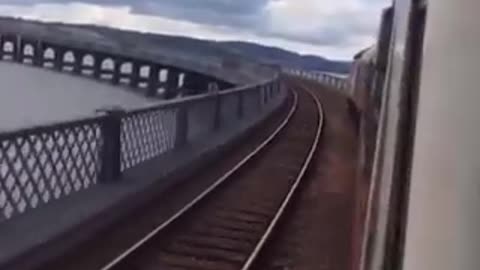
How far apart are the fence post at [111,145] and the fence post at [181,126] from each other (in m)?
4.24

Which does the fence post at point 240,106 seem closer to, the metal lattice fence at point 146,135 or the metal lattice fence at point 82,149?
the metal lattice fence at point 82,149

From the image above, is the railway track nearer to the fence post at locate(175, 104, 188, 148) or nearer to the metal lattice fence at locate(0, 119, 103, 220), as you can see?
the fence post at locate(175, 104, 188, 148)

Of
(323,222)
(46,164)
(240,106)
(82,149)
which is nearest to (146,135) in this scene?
(323,222)

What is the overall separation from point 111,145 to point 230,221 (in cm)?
178

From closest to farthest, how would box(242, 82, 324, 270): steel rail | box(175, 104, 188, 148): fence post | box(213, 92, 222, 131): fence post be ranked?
1. box(242, 82, 324, 270): steel rail
2. box(175, 104, 188, 148): fence post
3. box(213, 92, 222, 131): fence post

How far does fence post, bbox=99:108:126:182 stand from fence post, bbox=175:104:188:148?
13.9 feet

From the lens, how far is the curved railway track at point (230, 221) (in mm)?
11328

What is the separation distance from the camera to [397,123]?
73.7 inches

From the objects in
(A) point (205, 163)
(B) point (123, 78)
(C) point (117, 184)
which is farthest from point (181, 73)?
(C) point (117, 184)

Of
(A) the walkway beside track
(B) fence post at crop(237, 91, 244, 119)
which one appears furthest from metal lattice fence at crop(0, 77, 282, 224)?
(B) fence post at crop(237, 91, 244, 119)

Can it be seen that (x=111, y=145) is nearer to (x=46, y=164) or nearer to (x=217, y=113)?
(x=46, y=164)

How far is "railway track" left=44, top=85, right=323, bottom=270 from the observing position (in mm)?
11312

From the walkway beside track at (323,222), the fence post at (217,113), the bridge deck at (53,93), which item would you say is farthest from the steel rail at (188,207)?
the bridge deck at (53,93)

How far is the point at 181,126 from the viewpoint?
62.6ft
